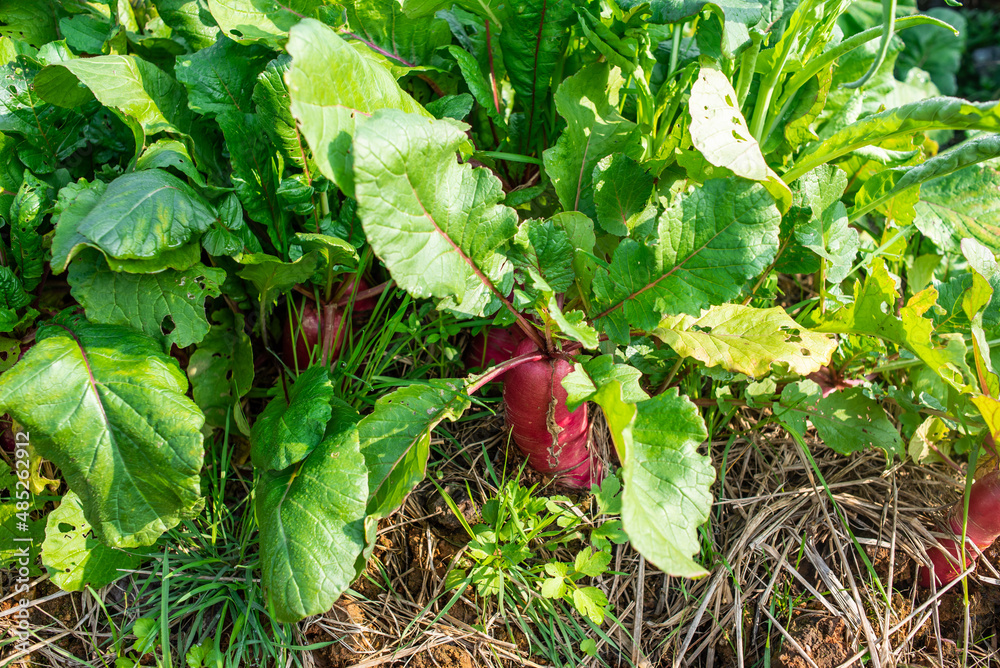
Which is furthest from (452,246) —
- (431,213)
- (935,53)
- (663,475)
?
(935,53)

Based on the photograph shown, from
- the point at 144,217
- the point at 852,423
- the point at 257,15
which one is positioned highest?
the point at 257,15

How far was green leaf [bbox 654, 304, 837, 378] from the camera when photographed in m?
1.21

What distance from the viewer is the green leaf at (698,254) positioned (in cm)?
118

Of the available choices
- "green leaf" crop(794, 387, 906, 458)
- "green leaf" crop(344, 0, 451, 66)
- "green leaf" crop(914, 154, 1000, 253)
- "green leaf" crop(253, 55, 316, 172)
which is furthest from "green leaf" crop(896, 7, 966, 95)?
"green leaf" crop(253, 55, 316, 172)

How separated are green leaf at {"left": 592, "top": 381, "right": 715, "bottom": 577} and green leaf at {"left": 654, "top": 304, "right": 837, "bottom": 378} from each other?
130mm

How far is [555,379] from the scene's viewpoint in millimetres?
1348

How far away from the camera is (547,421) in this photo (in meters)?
1.36

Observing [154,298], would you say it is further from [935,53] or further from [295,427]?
[935,53]

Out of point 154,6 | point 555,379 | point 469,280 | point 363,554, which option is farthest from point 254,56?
point 363,554

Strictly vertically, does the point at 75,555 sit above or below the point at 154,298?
below

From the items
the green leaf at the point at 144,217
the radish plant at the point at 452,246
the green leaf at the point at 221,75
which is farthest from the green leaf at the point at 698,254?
the green leaf at the point at 221,75

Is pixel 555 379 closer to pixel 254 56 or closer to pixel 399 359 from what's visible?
pixel 399 359

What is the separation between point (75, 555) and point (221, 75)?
107 cm

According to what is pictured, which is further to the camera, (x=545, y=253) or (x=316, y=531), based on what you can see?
(x=545, y=253)
